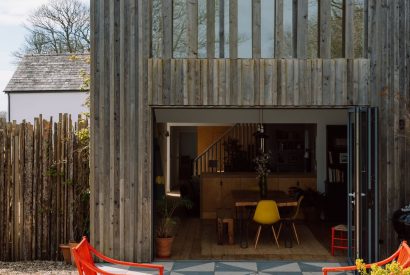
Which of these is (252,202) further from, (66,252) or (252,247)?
(66,252)

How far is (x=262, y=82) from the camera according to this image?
7133mm

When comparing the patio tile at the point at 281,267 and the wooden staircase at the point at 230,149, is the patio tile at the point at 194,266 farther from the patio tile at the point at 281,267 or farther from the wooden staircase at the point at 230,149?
the wooden staircase at the point at 230,149

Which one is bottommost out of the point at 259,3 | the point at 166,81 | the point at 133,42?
the point at 166,81

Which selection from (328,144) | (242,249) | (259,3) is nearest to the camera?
(259,3)

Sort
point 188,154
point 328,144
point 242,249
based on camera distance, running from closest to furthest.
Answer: point 242,249, point 328,144, point 188,154

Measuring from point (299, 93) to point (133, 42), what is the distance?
2238mm

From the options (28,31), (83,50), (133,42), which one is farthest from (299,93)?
(28,31)

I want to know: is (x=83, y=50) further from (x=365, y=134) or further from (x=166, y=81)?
(x=365, y=134)

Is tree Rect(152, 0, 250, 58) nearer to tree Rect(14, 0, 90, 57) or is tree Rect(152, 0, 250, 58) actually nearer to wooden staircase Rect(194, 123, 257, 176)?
wooden staircase Rect(194, 123, 257, 176)

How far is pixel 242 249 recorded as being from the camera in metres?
8.20

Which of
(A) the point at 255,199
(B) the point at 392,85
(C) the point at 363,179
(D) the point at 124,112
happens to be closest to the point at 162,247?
(D) the point at 124,112

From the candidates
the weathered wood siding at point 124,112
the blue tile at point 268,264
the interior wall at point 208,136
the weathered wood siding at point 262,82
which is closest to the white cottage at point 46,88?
the interior wall at point 208,136

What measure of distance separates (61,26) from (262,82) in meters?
17.4

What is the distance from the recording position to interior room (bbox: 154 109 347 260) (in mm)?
8508
